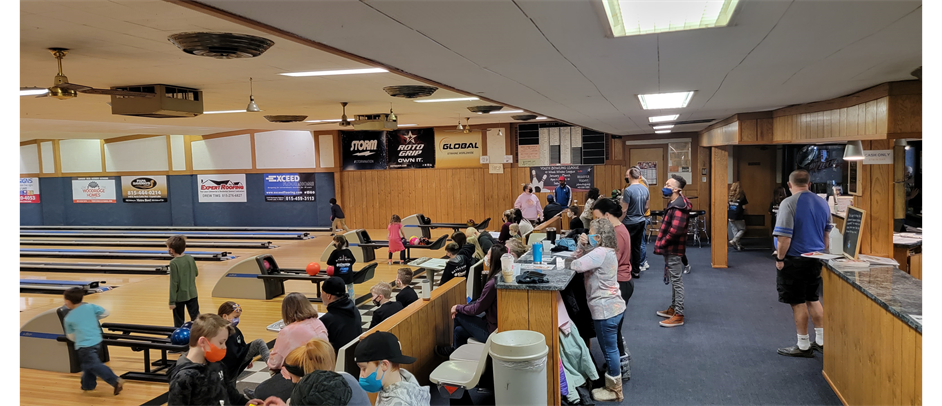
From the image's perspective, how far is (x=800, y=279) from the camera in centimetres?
512

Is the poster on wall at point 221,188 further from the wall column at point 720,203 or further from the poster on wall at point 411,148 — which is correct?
the wall column at point 720,203

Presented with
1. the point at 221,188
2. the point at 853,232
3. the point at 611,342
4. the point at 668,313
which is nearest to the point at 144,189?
the point at 221,188

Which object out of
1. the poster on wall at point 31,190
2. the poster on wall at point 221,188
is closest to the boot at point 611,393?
the poster on wall at point 221,188

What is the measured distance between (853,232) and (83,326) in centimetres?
707

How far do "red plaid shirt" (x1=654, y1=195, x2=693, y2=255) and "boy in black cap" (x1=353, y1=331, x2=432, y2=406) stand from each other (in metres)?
4.35

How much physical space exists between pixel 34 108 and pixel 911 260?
12.9 metres

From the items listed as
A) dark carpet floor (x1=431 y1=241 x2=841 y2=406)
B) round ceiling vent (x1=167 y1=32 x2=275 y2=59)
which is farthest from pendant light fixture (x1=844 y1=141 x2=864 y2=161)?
round ceiling vent (x1=167 y1=32 x2=275 y2=59)

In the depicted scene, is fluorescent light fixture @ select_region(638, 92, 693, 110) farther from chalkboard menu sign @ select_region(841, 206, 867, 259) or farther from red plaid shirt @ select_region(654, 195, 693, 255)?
chalkboard menu sign @ select_region(841, 206, 867, 259)

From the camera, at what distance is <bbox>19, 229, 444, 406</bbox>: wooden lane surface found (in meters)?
5.27

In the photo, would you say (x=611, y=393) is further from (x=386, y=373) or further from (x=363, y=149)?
(x=363, y=149)

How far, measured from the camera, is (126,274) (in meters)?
11.5

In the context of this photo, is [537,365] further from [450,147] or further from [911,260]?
[450,147]

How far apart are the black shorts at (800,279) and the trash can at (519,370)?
112 inches

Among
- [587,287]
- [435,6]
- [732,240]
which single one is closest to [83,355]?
[587,287]
